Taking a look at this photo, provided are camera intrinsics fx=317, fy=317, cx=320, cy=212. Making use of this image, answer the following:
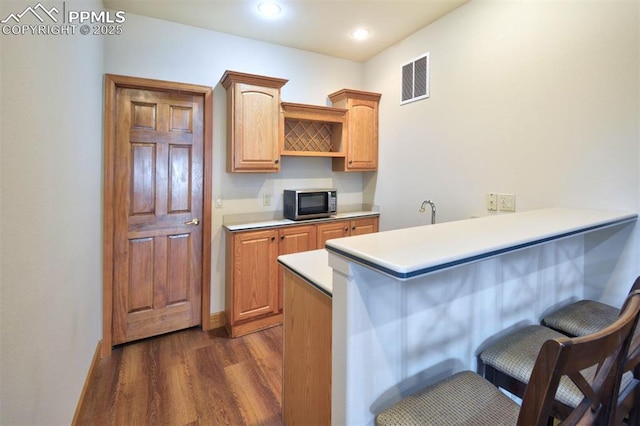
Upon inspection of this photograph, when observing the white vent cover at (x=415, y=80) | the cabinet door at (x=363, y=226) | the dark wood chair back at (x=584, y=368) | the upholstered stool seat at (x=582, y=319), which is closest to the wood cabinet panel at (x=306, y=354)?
the dark wood chair back at (x=584, y=368)

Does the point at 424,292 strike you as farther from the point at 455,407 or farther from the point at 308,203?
the point at 308,203

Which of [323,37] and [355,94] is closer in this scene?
[323,37]

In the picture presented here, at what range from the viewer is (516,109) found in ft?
7.34

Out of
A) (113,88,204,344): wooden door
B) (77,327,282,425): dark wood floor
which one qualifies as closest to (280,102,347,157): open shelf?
(113,88,204,344): wooden door

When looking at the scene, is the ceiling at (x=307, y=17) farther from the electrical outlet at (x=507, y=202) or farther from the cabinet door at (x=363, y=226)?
the cabinet door at (x=363, y=226)

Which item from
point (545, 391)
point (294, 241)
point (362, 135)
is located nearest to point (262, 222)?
point (294, 241)

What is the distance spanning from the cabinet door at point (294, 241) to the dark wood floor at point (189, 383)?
49 centimetres

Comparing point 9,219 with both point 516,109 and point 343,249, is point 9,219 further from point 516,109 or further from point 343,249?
point 516,109

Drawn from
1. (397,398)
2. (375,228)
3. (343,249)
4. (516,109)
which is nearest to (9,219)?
(343,249)

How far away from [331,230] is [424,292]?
6.63 feet

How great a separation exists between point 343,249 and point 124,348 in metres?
2.57

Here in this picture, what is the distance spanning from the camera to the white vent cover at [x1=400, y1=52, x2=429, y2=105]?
2.92 metres

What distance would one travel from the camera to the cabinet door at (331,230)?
316 centimetres

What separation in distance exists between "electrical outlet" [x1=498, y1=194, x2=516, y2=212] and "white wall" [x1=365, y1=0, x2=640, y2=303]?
0.04 meters
